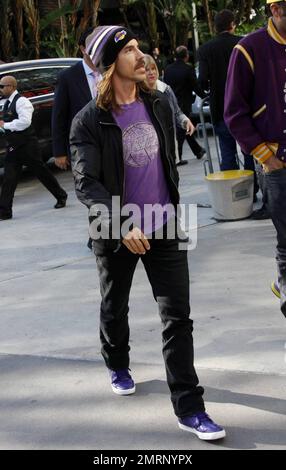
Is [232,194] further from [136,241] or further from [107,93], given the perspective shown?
[136,241]

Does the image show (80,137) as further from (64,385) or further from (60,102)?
(60,102)

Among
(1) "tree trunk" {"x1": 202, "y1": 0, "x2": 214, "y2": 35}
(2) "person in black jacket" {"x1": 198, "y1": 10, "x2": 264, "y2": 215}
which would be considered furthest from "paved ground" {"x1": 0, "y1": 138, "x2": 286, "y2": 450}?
(1) "tree trunk" {"x1": 202, "y1": 0, "x2": 214, "y2": 35}

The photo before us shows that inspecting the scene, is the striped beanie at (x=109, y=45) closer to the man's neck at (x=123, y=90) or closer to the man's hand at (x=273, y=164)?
the man's neck at (x=123, y=90)

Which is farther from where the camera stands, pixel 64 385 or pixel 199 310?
pixel 199 310

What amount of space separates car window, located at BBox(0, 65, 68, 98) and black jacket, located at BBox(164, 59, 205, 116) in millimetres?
1722

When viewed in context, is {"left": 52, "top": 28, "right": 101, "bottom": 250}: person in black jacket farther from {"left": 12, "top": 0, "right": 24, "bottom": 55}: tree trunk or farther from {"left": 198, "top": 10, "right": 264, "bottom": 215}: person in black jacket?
{"left": 12, "top": 0, "right": 24, "bottom": 55}: tree trunk

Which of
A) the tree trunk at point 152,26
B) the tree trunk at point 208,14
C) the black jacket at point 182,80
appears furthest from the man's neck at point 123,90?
the tree trunk at point 208,14

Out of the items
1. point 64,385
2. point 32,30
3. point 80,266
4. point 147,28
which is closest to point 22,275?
point 80,266

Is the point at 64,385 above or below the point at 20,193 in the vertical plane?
above

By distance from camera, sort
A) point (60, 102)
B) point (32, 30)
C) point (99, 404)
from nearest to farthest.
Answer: point (99, 404)
point (60, 102)
point (32, 30)

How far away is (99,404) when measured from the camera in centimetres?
468

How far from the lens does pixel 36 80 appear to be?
13117mm

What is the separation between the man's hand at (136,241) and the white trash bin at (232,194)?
4585mm

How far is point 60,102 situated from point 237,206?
2166 mm
